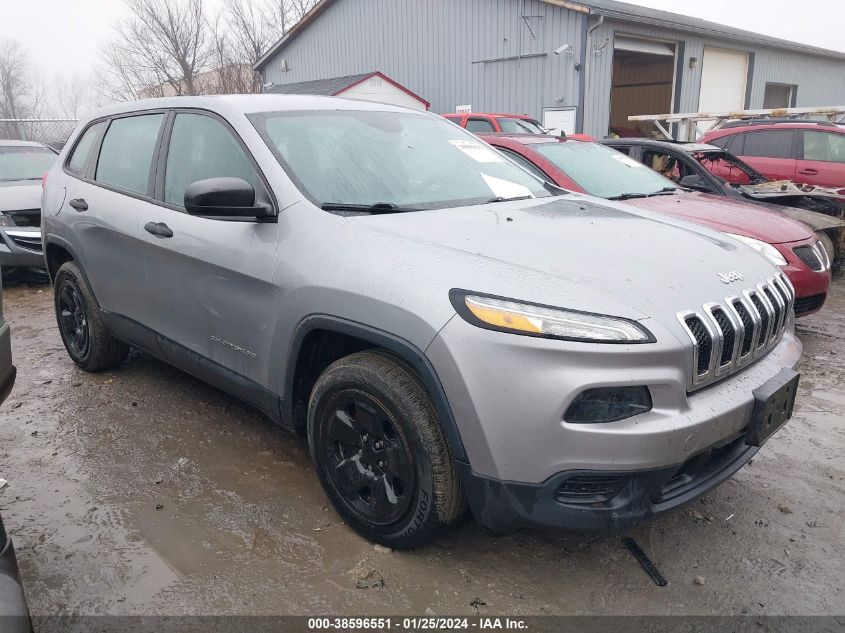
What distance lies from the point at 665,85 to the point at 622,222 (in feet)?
76.7

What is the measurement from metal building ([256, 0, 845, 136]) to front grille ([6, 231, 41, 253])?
13.6 meters

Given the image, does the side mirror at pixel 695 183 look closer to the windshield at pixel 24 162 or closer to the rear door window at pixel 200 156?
the rear door window at pixel 200 156

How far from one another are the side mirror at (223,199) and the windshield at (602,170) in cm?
333

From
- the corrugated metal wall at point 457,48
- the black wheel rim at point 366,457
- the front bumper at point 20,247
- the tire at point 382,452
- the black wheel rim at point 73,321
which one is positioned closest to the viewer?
the tire at point 382,452

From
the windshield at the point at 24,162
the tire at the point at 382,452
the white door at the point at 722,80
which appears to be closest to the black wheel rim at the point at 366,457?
the tire at the point at 382,452

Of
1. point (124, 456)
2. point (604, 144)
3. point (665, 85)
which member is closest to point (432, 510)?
point (124, 456)

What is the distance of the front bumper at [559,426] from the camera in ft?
6.36

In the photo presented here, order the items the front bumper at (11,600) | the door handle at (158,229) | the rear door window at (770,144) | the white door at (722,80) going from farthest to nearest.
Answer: the white door at (722,80) < the rear door window at (770,144) < the door handle at (158,229) < the front bumper at (11,600)

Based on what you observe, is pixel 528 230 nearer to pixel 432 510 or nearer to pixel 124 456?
pixel 432 510

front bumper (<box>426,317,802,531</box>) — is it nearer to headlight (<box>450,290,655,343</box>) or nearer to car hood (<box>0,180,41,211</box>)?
headlight (<box>450,290,655,343</box>)

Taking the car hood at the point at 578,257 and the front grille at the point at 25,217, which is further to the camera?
the front grille at the point at 25,217

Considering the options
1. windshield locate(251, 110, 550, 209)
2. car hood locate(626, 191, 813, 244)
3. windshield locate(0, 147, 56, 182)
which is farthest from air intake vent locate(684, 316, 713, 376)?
windshield locate(0, 147, 56, 182)

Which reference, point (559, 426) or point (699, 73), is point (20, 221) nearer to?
point (559, 426)

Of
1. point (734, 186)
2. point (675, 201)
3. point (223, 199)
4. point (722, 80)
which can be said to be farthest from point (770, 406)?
point (722, 80)
